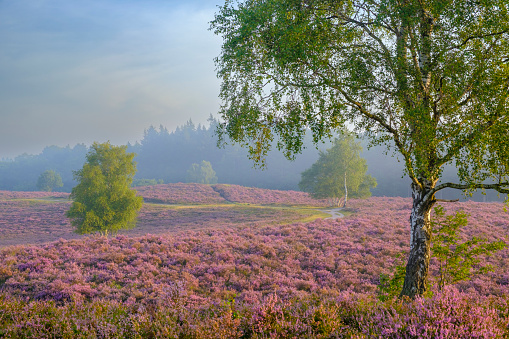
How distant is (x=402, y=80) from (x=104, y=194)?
3258cm

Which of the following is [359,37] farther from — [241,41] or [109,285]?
[109,285]

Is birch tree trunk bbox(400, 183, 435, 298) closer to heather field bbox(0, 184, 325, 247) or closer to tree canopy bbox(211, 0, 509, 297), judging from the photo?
tree canopy bbox(211, 0, 509, 297)

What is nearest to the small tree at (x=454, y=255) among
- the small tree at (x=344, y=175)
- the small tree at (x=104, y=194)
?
the small tree at (x=104, y=194)

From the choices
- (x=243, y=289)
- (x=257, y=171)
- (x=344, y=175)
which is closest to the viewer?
(x=243, y=289)

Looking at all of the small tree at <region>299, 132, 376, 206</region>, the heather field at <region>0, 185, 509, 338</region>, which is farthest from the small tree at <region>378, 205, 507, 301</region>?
the small tree at <region>299, 132, 376, 206</region>

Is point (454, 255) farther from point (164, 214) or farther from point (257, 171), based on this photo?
point (257, 171)

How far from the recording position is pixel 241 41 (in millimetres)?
9320

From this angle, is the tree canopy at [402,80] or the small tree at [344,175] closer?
the tree canopy at [402,80]

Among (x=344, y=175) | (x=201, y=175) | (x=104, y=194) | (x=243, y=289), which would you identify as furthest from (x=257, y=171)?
(x=243, y=289)

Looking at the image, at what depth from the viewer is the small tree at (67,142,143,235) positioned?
→ 3099 cm

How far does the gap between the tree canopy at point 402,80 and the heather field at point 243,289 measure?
3.28m

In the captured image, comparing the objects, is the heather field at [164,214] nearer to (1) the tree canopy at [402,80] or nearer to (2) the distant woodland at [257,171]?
(1) the tree canopy at [402,80]

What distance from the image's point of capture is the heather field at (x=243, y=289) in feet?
16.4

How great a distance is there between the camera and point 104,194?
32.5m
